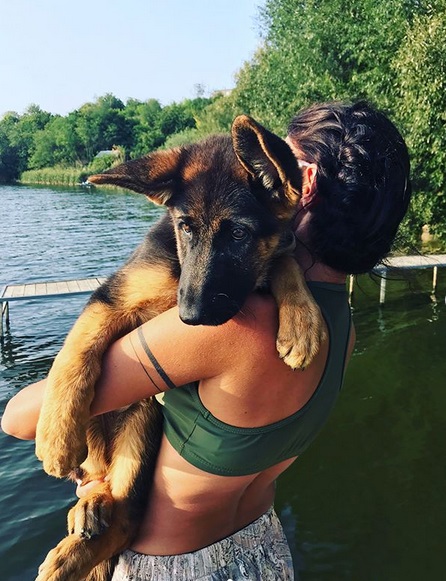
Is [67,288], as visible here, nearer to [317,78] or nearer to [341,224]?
[341,224]

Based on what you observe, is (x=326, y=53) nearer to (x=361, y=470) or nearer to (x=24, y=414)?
(x=361, y=470)

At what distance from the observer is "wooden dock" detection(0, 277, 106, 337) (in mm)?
10352

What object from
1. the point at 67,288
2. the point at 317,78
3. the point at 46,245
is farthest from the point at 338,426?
the point at 46,245

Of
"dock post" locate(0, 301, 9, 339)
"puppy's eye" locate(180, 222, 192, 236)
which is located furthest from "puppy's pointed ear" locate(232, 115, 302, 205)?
"dock post" locate(0, 301, 9, 339)

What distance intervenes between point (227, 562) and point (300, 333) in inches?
32.1

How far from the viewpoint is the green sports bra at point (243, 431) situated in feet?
Answer: 5.58

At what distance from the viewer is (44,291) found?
10531mm

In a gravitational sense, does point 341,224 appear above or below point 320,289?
above

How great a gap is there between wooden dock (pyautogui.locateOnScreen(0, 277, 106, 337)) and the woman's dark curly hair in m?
8.85

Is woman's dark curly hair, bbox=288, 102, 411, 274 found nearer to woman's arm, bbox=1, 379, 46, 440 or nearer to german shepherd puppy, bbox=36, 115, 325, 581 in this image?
german shepherd puppy, bbox=36, 115, 325, 581

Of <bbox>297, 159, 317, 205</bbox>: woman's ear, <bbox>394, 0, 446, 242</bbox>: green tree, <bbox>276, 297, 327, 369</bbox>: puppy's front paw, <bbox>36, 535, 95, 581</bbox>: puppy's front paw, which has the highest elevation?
<bbox>394, 0, 446, 242</bbox>: green tree

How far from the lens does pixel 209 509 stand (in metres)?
1.93

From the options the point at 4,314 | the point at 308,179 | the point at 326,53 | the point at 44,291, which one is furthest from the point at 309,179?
the point at 326,53

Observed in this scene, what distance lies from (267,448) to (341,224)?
779 millimetres
